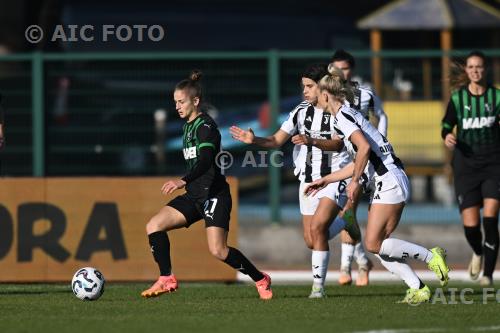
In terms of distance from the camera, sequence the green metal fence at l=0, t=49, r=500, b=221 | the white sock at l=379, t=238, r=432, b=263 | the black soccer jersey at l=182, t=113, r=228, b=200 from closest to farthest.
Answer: the white sock at l=379, t=238, r=432, b=263 → the black soccer jersey at l=182, t=113, r=228, b=200 → the green metal fence at l=0, t=49, r=500, b=221

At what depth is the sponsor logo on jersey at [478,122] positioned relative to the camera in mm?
13984

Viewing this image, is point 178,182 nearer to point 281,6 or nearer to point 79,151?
point 79,151

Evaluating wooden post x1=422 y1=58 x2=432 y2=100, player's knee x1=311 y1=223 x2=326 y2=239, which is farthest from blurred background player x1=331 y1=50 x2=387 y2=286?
wooden post x1=422 y1=58 x2=432 y2=100

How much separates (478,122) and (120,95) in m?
5.95

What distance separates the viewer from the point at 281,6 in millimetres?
27141

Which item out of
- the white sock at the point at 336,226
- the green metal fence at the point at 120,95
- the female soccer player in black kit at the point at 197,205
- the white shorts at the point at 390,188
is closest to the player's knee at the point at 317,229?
the female soccer player in black kit at the point at 197,205

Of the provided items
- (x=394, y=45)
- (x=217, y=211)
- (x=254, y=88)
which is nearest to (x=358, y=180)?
(x=217, y=211)

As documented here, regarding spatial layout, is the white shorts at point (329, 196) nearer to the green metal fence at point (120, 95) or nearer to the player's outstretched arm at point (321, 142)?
the player's outstretched arm at point (321, 142)

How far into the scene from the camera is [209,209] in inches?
475

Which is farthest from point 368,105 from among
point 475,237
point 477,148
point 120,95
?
point 120,95

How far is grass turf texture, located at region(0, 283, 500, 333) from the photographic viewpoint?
1020 centimetres

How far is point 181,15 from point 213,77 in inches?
364

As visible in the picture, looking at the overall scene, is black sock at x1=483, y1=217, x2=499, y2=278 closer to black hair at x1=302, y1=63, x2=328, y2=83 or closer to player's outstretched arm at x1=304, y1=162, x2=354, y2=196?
player's outstretched arm at x1=304, y1=162, x2=354, y2=196

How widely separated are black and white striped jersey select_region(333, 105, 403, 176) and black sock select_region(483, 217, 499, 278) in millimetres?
2716
